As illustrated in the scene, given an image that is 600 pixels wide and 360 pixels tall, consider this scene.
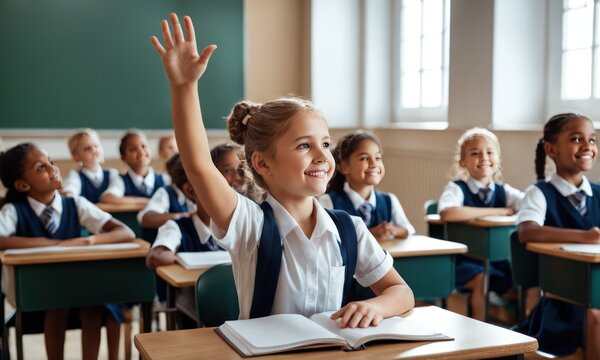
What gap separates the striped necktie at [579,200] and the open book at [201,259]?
1439mm

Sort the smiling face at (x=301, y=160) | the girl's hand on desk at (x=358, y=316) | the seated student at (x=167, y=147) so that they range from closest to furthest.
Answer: the girl's hand on desk at (x=358, y=316), the smiling face at (x=301, y=160), the seated student at (x=167, y=147)

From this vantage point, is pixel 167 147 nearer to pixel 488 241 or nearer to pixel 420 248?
pixel 488 241

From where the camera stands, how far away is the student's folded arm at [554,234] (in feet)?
8.98

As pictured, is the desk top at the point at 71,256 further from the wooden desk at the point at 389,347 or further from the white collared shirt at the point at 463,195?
the white collared shirt at the point at 463,195

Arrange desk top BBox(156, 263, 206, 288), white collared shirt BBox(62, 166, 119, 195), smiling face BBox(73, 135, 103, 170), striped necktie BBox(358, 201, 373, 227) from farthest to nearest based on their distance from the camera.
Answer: smiling face BBox(73, 135, 103, 170) < white collared shirt BBox(62, 166, 119, 195) < striped necktie BBox(358, 201, 373, 227) < desk top BBox(156, 263, 206, 288)

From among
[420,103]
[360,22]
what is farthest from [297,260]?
[360,22]

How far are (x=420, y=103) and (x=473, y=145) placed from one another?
2247mm

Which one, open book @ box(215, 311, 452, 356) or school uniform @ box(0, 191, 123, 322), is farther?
school uniform @ box(0, 191, 123, 322)

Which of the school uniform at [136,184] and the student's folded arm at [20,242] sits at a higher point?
the school uniform at [136,184]

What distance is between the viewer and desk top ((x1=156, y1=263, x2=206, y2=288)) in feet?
7.27

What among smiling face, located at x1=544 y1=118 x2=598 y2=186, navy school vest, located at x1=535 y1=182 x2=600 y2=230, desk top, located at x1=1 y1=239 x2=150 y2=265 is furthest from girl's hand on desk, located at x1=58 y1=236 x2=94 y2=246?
smiling face, located at x1=544 y1=118 x2=598 y2=186

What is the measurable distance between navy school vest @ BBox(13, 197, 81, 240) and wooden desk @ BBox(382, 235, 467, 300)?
1.28m

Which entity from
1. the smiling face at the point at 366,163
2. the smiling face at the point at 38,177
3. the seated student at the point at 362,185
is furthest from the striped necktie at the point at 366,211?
the smiling face at the point at 38,177

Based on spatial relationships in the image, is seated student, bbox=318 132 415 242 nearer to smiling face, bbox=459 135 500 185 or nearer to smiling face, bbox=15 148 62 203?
smiling face, bbox=459 135 500 185
